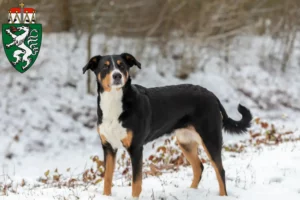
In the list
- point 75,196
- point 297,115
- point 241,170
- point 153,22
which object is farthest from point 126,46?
point 75,196

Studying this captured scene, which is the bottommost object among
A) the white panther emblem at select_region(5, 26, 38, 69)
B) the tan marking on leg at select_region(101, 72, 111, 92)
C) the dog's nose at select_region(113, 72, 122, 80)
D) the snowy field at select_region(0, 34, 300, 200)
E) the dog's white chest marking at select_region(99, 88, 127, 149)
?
the snowy field at select_region(0, 34, 300, 200)

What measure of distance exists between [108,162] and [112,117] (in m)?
0.59

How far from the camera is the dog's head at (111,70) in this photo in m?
4.32

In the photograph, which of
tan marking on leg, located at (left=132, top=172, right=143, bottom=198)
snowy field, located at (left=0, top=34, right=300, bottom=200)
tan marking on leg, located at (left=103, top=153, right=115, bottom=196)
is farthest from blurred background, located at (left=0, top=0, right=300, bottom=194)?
tan marking on leg, located at (left=132, top=172, right=143, bottom=198)

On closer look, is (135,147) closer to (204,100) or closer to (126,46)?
(204,100)

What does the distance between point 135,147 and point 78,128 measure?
6.62 metres

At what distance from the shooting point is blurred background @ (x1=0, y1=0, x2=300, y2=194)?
34.9ft

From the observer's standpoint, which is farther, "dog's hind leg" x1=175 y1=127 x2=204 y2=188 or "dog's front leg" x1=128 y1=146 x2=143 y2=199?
"dog's hind leg" x1=175 y1=127 x2=204 y2=188

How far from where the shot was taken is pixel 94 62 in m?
4.66

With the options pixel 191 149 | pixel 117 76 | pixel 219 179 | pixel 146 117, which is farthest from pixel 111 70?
pixel 219 179

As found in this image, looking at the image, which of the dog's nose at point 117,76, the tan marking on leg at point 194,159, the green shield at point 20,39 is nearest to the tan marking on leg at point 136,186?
the tan marking on leg at point 194,159

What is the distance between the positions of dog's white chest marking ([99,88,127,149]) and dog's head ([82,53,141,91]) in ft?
0.34

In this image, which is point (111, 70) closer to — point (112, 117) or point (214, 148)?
point (112, 117)

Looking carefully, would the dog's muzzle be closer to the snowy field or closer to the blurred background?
the snowy field
